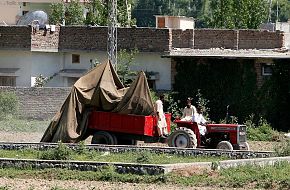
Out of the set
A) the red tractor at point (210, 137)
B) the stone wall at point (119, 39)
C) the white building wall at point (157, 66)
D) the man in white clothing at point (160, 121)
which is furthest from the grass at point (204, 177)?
the stone wall at point (119, 39)

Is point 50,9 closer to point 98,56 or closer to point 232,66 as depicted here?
point 98,56

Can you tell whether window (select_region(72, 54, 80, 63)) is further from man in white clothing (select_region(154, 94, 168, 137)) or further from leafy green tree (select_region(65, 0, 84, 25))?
leafy green tree (select_region(65, 0, 84, 25))

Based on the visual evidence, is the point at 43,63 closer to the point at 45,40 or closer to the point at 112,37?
the point at 45,40

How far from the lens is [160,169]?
29.0 meters

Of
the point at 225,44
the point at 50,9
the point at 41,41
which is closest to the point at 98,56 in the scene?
the point at 41,41

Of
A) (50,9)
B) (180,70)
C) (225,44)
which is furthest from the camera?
(50,9)

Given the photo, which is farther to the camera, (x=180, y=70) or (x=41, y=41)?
(x=41, y=41)

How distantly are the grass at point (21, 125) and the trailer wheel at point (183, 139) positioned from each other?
10.8 m

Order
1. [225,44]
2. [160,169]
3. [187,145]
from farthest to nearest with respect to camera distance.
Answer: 1. [225,44]
2. [187,145]
3. [160,169]

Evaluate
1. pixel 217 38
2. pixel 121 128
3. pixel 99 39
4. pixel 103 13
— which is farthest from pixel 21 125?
pixel 103 13

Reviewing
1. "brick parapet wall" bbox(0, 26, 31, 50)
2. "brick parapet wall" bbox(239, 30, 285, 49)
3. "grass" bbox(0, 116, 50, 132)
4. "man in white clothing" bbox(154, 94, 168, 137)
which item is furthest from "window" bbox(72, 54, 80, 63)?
"man in white clothing" bbox(154, 94, 168, 137)

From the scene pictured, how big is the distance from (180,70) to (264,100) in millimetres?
4549

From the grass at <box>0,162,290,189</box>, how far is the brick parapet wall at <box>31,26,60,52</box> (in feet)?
85.2

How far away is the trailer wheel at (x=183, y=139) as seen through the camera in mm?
36281
